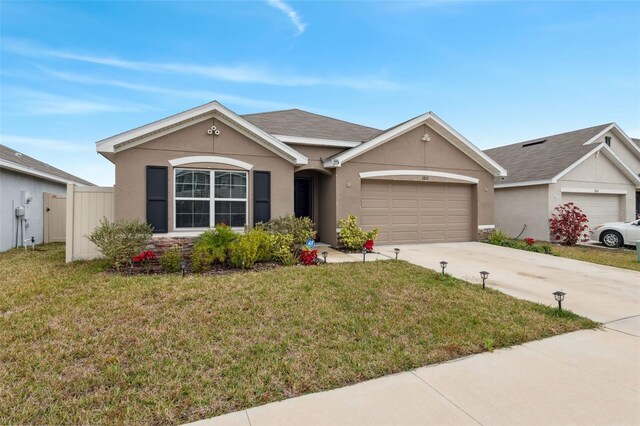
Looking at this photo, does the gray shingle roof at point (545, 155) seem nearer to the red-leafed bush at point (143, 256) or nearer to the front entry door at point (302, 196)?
the front entry door at point (302, 196)

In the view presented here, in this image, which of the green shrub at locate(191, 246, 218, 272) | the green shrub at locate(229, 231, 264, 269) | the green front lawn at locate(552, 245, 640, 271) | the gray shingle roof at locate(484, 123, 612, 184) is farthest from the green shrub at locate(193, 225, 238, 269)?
the gray shingle roof at locate(484, 123, 612, 184)

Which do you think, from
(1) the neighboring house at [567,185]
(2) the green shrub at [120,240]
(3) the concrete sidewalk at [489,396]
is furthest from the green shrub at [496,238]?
(2) the green shrub at [120,240]

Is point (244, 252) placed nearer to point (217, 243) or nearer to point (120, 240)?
point (217, 243)

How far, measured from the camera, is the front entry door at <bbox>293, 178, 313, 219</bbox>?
12281 mm

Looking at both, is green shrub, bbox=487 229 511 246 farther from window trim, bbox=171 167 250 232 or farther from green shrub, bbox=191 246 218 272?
green shrub, bbox=191 246 218 272

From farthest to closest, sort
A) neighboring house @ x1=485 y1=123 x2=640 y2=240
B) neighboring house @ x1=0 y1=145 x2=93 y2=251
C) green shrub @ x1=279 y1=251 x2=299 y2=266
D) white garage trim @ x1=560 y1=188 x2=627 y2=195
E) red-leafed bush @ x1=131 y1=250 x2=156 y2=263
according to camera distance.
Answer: white garage trim @ x1=560 y1=188 x2=627 y2=195
neighboring house @ x1=485 y1=123 x2=640 y2=240
neighboring house @ x1=0 y1=145 x2=93 y2=251
green shrub @ x1=279 y1=251 x2=299 y2=266
red-leafed bush @ x1=131 y1=250 x2=156 y2=263

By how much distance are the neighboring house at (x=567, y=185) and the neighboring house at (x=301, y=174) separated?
10.7 ft

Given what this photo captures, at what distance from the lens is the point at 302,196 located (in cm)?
1234

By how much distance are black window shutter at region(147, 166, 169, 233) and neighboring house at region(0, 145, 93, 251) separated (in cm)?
584

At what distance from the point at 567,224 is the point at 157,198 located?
15646mm

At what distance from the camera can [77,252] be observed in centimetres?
855

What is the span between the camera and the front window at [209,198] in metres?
8.75

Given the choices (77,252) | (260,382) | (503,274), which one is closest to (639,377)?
(260,382)

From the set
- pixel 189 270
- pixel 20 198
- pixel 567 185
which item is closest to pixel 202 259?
pixel 189 270
